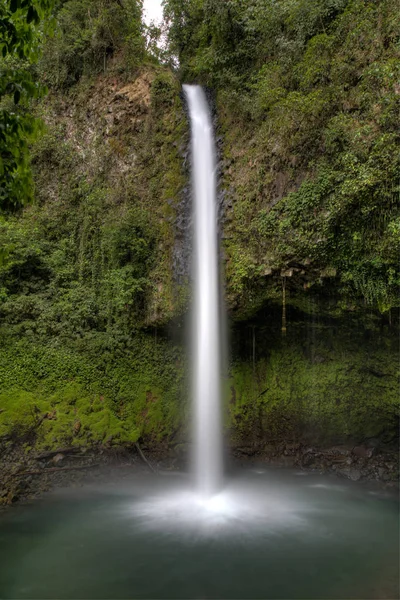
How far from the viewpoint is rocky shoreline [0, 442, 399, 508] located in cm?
828

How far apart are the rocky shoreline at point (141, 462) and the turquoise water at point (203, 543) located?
1.58 feet

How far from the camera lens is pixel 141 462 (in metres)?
9.49

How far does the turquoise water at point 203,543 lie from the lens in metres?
5.11

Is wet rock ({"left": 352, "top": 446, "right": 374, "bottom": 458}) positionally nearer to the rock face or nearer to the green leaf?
the rock face

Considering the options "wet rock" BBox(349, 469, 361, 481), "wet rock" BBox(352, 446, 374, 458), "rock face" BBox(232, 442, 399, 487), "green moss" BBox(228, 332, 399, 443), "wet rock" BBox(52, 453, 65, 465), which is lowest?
"wet rock" BBox(349, 469, 361, 481)

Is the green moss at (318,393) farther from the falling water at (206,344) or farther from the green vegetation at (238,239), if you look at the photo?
the falling water at (206,344)

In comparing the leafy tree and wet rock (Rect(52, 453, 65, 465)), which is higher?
the leafy tree

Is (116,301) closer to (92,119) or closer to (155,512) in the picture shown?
(155,512)

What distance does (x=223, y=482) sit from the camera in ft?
29.4

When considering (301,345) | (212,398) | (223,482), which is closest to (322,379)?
(301,345)

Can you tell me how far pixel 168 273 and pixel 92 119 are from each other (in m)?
6.90

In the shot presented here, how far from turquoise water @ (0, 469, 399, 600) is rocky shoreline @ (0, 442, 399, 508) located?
1.58ft

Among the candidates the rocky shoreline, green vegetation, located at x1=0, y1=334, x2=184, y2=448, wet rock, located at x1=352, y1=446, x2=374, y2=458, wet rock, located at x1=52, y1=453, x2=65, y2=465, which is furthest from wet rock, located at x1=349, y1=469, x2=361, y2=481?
wet rock, located at x1=52, y1=453, x2=65, y2=465

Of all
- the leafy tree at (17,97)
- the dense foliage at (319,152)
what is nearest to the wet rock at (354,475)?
the dense foliage at (319,152)
